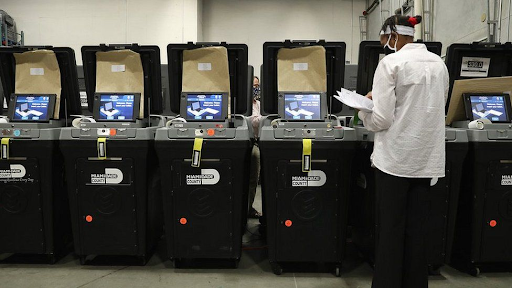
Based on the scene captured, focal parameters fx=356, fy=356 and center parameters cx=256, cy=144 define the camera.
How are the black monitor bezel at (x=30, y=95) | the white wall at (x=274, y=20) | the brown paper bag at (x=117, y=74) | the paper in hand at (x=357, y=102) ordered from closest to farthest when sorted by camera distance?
the paper in hand at (x=357, y=102), the black monitor bezel at (x=30, y=95), the brown paper bag at (x=117, y=74), the white wall at (x=274, y=20)

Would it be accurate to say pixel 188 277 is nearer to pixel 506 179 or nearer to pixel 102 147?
pixel 102 147

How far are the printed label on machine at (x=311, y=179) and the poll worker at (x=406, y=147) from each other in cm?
51

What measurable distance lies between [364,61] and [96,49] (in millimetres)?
1966

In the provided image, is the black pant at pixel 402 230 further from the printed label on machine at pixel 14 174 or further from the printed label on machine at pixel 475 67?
the printed label on machine at pixel 14 174

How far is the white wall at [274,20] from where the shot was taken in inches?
296

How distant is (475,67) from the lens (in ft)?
8.96

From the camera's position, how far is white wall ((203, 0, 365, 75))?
24.7 ft

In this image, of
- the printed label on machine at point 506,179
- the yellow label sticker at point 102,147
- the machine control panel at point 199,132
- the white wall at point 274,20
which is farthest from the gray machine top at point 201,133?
the white wall at point 274,20

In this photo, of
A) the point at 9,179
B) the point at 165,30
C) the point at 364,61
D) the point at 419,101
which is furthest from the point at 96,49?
the point at 165,30

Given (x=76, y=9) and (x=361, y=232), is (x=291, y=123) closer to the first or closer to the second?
(x=361, y=232)

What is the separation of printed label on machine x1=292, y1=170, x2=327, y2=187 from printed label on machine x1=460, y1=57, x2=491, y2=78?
4.79ft

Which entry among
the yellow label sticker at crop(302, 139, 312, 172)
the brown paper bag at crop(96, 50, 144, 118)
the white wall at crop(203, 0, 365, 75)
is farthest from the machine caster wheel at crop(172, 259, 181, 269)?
the white wall at crop(203, 0, 365, 75)

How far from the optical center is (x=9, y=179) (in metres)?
2.39

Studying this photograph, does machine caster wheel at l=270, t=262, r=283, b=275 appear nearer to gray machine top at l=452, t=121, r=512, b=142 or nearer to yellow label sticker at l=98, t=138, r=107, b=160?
yellow label sticker at l=98, t=138, r=107, b=160
